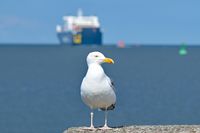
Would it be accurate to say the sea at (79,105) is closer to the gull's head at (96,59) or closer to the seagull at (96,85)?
the seagull at (96,85)

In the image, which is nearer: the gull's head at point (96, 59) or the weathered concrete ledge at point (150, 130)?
the gull's head at point (96, 59)

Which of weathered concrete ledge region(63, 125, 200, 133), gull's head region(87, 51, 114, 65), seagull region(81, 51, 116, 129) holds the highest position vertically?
gull's head region(87, 51, 114, 65)

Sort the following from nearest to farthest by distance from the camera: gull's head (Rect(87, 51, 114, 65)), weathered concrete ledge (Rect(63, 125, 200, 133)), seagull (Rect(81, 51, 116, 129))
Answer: seagull (Rect(81, 51, 116, 129)), gull's head (Rect(87, 51, 114, 65)), weathered concrete ledge (Rect(63, 125, 200, 133))

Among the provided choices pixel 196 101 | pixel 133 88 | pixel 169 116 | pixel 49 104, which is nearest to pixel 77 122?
pixel 169 116

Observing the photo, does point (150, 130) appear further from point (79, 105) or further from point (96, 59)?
point (79, 105)

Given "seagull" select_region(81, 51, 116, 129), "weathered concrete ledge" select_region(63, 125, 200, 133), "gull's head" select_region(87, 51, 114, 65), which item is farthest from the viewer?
"weathered concrete ledge" select_region(63, 125, 200, 133)

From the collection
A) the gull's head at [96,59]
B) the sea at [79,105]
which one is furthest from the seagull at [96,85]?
the sea at [79,105]

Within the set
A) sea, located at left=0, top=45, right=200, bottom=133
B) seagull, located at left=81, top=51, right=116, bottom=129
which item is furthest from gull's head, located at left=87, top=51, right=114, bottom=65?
sea, located at left=0, top=45, right=200, bottom=133

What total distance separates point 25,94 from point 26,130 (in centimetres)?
2171

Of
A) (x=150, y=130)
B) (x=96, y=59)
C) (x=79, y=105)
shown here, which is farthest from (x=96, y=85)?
(x=79, y=105)

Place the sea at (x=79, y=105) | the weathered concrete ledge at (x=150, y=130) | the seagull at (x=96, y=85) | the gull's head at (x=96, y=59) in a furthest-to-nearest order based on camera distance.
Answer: the sea at (x=79, y=105) < the weathered concrete ledge at (x=150, y=130) < the gull's head at (x=96, y=59) < the seagull at (x=96, y=85)

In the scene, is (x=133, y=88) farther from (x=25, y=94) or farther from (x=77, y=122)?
(x=77, y=122)

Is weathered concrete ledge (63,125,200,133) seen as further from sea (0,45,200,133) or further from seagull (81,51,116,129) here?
sea (0,45,200,133)

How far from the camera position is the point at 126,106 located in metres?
46.8
